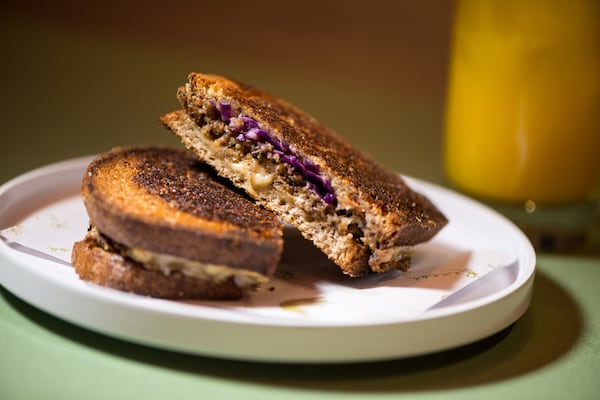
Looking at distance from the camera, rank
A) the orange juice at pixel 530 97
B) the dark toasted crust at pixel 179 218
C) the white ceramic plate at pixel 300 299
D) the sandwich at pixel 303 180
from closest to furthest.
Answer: the white ceramic plate at pixel 300 299 → the dark toasted crust at pixel 179 218 → the sandwich at pixel 303 180 → the orange juice at pixel 530 97

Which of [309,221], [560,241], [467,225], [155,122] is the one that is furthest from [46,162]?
[560,241]

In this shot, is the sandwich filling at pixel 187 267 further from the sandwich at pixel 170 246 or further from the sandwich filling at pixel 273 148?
the sandwich filling at pixel 273 148

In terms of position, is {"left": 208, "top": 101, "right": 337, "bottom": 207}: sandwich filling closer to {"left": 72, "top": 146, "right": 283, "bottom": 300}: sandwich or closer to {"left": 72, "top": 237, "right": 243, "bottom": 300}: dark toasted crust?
{"left": 72, "top": 146, "right": 283, "bottom": 300}: sandwich

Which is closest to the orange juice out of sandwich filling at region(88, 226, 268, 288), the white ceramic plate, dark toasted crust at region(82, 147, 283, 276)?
the white ceramic plate

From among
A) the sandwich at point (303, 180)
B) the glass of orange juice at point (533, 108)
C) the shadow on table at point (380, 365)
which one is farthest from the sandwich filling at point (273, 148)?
the glass of orange juice at point (533, 108)

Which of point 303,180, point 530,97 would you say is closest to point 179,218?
point 303,180

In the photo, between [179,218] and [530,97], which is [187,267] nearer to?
[179,218]
